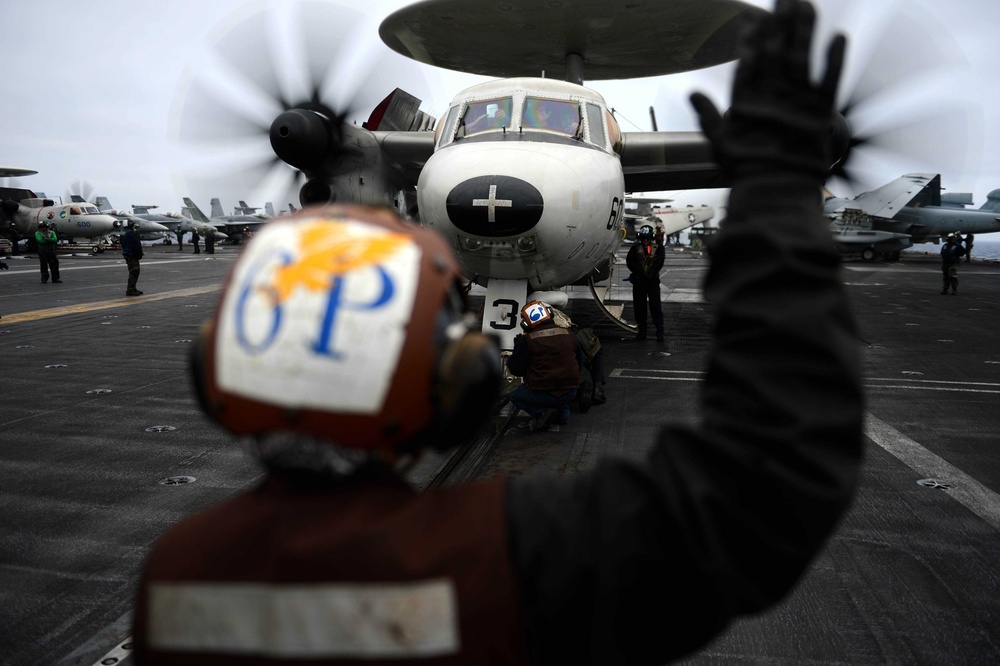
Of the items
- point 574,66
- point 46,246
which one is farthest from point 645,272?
point 46,246

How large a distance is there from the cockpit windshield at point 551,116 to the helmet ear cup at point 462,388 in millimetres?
7712

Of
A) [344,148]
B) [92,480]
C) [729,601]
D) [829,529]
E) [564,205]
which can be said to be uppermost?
[344,148]

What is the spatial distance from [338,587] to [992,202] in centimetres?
5633

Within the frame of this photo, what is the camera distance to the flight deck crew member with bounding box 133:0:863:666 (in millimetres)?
1080

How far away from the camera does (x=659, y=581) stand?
1.11 metres

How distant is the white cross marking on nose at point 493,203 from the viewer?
721 cm

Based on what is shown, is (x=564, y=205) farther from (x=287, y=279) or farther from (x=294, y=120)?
(x=287, y=279)

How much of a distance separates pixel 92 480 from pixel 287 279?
5.47 m

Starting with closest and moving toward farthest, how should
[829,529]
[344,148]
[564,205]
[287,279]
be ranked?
[829,529], [287,279], [564,205], [344,148]

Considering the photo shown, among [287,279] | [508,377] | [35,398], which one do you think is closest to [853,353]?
[287,279]

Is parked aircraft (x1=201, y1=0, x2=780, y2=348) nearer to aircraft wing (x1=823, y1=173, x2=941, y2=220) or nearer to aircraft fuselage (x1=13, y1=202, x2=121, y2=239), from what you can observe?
aircraft wing (x1=823, y1=173, x2=941, y2=220)

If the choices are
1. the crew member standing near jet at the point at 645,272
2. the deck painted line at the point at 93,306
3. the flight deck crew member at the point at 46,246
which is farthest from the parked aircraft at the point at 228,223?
the crew member standing near jet at the point at 645,272

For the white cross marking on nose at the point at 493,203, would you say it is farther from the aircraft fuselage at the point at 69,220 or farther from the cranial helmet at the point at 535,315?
the aircraft fuselage at the point at 69,220

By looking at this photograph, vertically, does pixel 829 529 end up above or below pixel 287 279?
below
